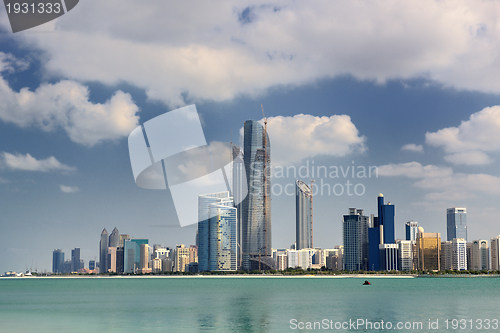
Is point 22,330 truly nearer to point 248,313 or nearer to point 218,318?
point 218,318

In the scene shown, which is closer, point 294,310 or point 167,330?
point 167,330

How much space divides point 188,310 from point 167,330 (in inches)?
734

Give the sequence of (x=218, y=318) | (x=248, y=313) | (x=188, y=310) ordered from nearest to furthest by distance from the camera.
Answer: (x=218, y=318)
(x=248, y=313)
(x=188, y=310)

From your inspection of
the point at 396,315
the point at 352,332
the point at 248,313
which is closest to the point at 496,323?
the point at 396,315

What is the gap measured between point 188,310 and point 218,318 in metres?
10.9

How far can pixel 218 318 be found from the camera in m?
51.9

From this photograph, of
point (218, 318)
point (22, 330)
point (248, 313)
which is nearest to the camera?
point (22, 330)

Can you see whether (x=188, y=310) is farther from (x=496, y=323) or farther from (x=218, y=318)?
(x=496, y=323)

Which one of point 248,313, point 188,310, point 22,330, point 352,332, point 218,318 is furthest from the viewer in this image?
point 188,310

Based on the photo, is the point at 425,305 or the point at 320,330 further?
the point at 425,305

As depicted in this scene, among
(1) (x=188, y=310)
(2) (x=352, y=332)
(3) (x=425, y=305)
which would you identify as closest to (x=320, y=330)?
(2) (x=352, y=332)

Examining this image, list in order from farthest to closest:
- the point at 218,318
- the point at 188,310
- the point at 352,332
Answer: the point at 188,310
the point at 218,318
the point at 352,332

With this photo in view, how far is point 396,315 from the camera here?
5338 centimetres

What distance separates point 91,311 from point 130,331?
21.6 meters
